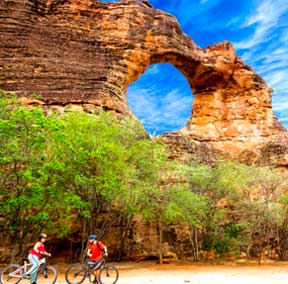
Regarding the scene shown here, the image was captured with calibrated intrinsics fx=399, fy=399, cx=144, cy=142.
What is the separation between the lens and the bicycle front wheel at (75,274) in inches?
502

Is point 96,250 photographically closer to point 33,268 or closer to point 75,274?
point 75,274

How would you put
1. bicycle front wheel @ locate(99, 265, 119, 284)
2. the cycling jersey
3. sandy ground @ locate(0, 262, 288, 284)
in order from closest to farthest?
the cycling jersey, bicycle front wheel @ locate(99, 265, 119, 284), sandy ground @ locate(0, 262, 288, 284)

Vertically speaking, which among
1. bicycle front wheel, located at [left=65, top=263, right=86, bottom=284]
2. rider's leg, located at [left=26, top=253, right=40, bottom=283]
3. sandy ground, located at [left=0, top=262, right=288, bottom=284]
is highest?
rider's leg, located at [left=26, top=253, right=40, bottom=283]

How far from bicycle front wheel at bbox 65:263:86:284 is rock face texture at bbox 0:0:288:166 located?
1669cm

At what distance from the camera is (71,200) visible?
17.5m

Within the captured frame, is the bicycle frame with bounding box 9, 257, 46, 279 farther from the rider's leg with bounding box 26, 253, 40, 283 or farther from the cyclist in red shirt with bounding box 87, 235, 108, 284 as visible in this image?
the cyclist in red shirt with bounding box 87, 235, 108, 284

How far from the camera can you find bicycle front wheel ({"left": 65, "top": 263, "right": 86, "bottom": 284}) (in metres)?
12.8

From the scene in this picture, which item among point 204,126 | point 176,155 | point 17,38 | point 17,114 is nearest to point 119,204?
point 17,114

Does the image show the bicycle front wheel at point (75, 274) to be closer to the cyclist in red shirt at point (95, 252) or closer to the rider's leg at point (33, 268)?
the cyclist in red shirt at point (95, 252)

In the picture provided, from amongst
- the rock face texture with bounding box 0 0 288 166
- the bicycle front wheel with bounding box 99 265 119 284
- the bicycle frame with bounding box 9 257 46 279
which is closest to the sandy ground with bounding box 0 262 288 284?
the bicycle front wheel with bounding box 99 265 119 284

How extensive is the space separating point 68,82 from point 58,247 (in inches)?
490

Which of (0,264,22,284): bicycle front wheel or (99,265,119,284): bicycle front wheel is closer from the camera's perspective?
(0,264,22,284): bicycle front wheel

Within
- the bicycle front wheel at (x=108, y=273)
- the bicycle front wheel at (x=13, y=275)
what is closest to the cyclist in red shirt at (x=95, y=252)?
the bicycle front wheel at (x=108, y=273)

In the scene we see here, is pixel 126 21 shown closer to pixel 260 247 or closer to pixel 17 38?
pixel 17 38
